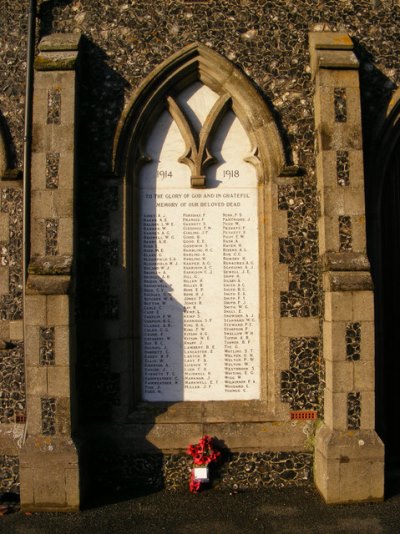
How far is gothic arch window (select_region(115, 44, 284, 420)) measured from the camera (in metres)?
6.10

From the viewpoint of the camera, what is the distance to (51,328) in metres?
5.43

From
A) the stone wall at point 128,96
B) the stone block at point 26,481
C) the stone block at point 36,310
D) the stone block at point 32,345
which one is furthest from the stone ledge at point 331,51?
the stone block at point 26,481

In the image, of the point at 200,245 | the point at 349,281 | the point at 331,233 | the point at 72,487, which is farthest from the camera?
the point at 200,245

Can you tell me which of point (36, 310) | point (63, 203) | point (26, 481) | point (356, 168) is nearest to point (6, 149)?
point (63, 203)

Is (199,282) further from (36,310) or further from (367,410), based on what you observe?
(367,410)

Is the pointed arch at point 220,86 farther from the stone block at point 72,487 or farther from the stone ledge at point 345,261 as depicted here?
the stone block at point 72,487

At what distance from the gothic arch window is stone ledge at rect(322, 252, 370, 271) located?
71 centimetres

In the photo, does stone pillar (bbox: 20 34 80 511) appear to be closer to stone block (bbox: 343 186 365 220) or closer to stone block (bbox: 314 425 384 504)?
stone block (bbox: 314 425 384 504)

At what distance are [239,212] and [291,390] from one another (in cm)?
219

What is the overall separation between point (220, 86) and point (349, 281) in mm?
2816

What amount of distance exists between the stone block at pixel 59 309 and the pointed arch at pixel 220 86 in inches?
66.2

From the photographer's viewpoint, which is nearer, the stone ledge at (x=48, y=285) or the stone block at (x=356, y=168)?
the stone ledge at (x=48, y=285)

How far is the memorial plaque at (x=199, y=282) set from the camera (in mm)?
6133

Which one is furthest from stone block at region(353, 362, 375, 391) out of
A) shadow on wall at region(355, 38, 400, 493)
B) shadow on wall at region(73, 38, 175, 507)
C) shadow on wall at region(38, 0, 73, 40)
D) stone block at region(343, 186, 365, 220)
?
shadow on wall at region(38, 0, 73, 40)
